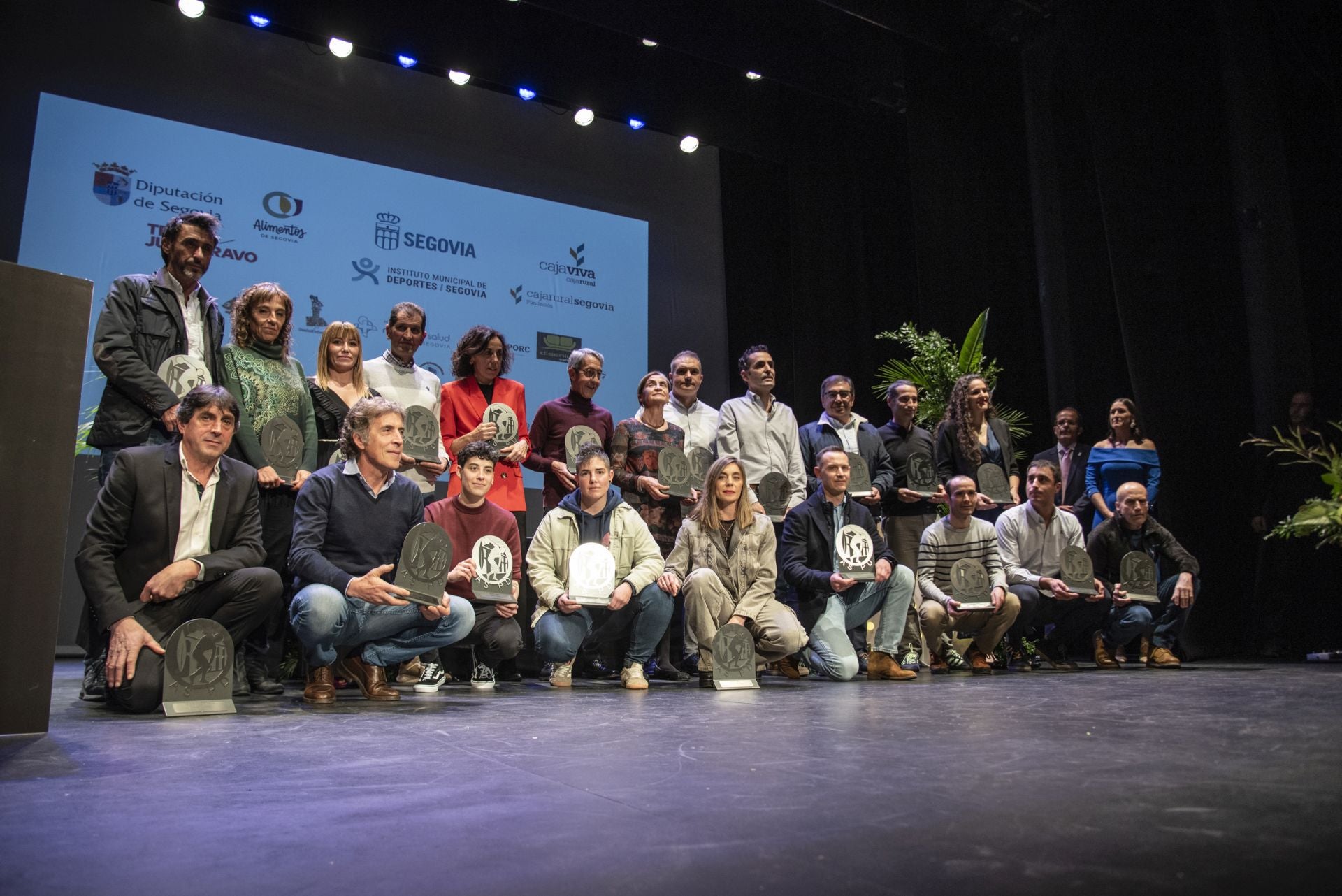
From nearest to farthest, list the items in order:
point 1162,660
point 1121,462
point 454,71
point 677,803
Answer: point 677,803
point 1162,660
point 1121,462
point 454,71

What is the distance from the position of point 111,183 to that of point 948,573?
5.28 meters

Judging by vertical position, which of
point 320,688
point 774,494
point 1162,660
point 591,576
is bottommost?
point 1162,660

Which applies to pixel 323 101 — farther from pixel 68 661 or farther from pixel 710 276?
pixel 68 661

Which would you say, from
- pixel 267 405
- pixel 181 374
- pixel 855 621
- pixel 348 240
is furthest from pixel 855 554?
pixel 348 240

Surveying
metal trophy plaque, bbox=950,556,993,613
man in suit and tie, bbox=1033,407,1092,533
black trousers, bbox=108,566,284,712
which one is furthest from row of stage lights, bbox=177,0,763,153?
black trousers, bbox=108,566,284,712

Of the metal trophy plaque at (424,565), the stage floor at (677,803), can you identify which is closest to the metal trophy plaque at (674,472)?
the metal trophy plaque at (424,565)

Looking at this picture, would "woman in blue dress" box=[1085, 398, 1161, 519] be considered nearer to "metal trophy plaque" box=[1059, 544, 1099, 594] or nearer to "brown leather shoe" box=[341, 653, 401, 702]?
"metal trophy plaque" box=[1059, 544, 1099, 594]

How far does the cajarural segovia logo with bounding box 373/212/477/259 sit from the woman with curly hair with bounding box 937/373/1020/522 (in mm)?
3392

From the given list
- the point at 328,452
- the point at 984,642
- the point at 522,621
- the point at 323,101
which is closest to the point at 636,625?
the point at 522,621

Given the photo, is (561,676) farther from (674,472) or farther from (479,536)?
(674,472)

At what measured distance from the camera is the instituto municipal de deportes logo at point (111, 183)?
18.3 feet

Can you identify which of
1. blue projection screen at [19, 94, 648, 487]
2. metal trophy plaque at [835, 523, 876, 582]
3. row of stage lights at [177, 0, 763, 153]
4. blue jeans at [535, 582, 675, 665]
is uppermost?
row of stage lights at [177, 0, 763, 153]

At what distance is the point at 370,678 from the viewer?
3.51m

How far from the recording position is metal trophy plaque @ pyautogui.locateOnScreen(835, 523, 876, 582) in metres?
4.51
